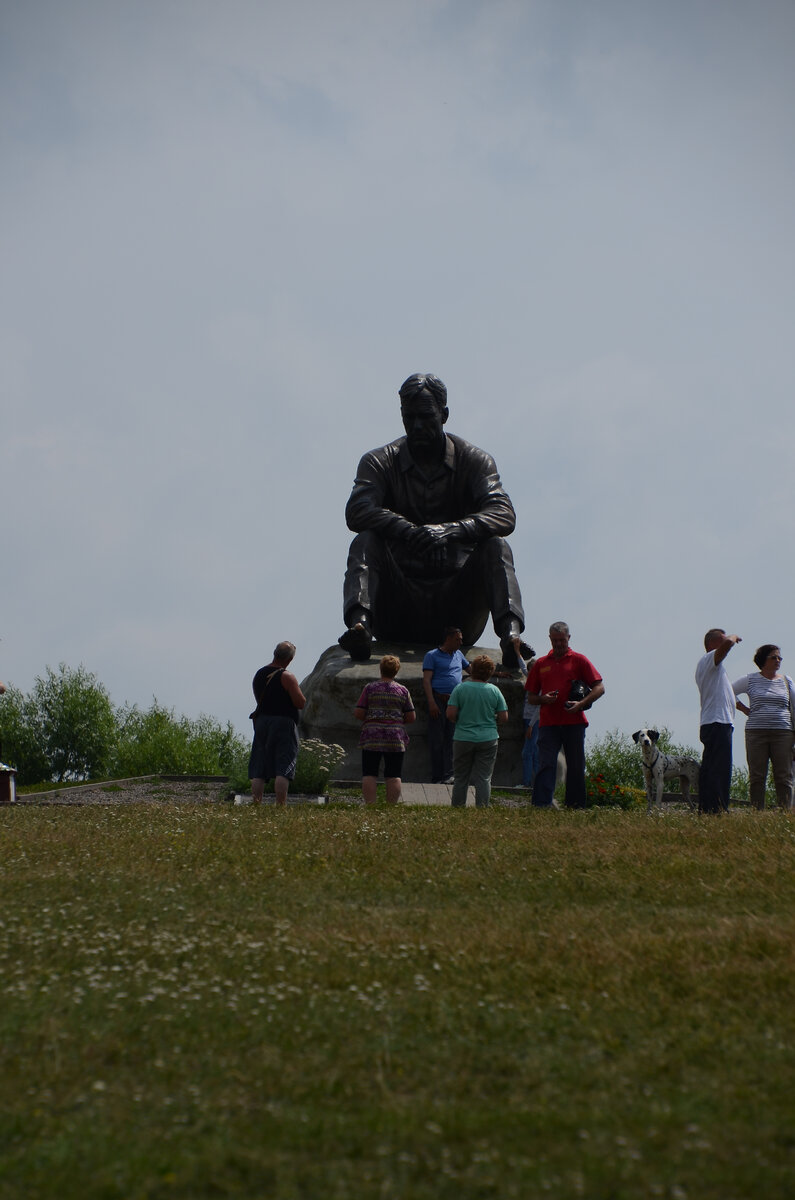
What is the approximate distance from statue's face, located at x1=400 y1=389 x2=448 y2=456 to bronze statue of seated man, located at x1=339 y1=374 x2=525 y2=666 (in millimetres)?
15

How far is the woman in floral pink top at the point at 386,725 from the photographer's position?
12.0 m

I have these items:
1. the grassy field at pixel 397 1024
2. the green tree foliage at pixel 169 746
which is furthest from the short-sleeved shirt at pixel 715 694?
the green tree foliage at pixel 169 746

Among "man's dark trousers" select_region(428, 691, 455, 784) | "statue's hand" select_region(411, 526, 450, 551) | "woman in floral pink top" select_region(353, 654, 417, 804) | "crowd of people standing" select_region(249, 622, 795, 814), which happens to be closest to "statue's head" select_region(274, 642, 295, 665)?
"crowd of people standing" select_region(249, 622, 795, 814)

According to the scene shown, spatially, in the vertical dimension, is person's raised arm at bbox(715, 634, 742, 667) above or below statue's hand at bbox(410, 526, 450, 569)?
below

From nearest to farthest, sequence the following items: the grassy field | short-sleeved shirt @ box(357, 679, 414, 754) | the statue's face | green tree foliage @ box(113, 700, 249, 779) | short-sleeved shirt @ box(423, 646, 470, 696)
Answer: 1. the grassy field
2. short-sleeved shirt @ box(357, 679, 414, 754)
3. short-sleeved shirt @ box(423, 646, 470, 696)
4. the statue's face
5. green tree foliage @ box(113, 700, 249, 779)

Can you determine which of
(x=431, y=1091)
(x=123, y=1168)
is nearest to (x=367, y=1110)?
(x=431, y=1091)

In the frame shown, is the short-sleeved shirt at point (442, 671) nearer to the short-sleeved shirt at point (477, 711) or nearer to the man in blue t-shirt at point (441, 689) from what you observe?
the man in blue t-shirt at point (441, 689)

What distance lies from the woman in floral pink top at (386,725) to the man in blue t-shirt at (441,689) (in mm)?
1468

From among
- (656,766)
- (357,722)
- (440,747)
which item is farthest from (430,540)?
(656,766)

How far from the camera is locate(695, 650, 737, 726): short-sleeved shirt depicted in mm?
12000

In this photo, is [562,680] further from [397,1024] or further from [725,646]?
[397,1024]

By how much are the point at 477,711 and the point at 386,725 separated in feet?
3.08

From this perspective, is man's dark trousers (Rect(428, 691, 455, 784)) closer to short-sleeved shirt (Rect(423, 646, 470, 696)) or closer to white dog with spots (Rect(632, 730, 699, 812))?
short-sleeved shirt (Rect(423, 646, 470, 696))

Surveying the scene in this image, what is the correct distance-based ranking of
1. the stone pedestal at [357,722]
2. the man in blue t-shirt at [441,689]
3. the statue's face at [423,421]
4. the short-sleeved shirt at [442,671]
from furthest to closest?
the statue's face at [423,421] < the stone pedestal at [357,722] < the short-sleeved shirt at [442,671] < the man in blue t-shirt at [441,689]
